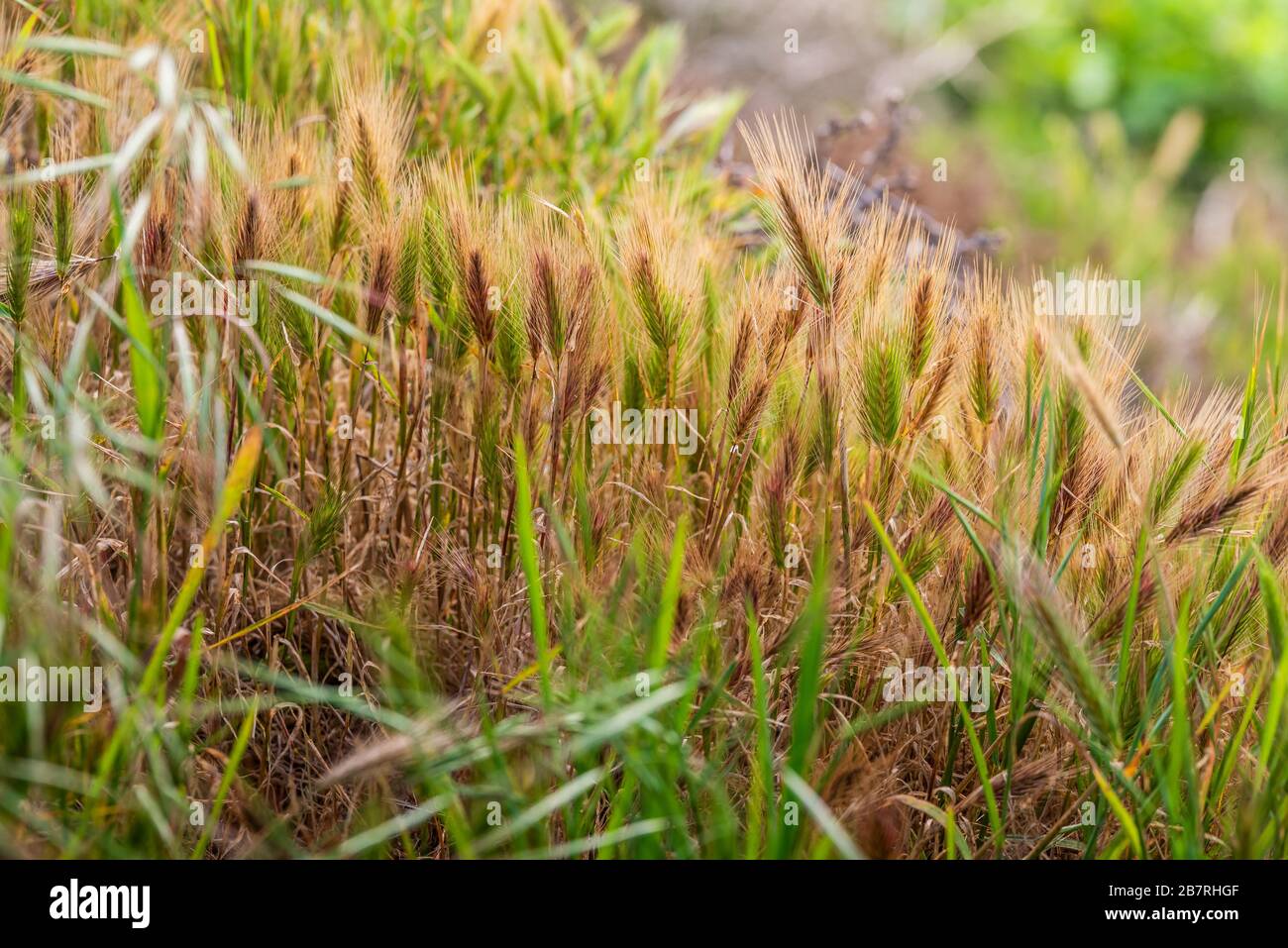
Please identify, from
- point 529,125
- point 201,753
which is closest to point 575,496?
point 201,753

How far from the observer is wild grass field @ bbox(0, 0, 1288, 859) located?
988mm

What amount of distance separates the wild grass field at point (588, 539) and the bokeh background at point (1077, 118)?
1.30 m

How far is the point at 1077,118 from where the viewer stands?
6051 mm

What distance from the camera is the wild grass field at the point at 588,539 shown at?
3.24 feet

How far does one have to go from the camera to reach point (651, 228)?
124 cm

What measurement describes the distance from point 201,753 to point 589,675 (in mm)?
474

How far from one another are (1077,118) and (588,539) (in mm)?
5917
